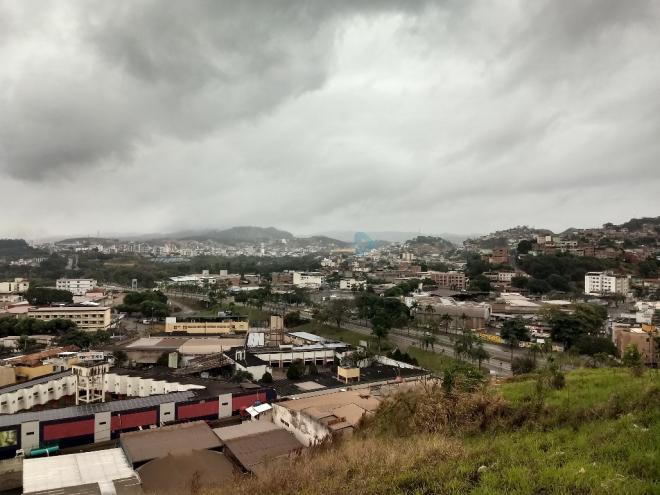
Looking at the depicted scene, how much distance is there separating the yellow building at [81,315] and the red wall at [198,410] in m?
22.7

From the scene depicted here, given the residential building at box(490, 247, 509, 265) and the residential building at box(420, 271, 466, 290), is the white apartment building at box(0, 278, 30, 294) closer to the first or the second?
the residential building at box(420, 271, 466, 290)

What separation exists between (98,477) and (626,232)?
86.8 m

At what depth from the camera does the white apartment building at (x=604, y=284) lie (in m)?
43.9

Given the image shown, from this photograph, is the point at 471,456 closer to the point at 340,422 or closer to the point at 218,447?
the point at 340,422

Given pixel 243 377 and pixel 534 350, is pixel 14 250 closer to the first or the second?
pixel 243 377

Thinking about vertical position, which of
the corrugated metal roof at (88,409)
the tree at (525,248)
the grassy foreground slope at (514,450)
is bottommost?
the corrugated metal roof at (88,409)

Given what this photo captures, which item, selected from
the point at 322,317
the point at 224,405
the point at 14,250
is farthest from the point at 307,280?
the point at 14,250

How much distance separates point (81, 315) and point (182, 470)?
28.7 meters

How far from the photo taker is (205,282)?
6400 centimetres

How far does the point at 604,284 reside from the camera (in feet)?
147

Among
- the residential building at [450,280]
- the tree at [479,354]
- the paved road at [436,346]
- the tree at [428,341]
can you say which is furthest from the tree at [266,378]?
the residential building at [450,280]

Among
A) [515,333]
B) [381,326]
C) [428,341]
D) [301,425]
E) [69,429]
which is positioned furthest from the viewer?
[381,326]

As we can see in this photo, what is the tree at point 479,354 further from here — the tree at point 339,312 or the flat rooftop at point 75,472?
the flat rooftop at point 75,472

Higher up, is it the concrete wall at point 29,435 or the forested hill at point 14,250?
the forested hill at point 14,250
